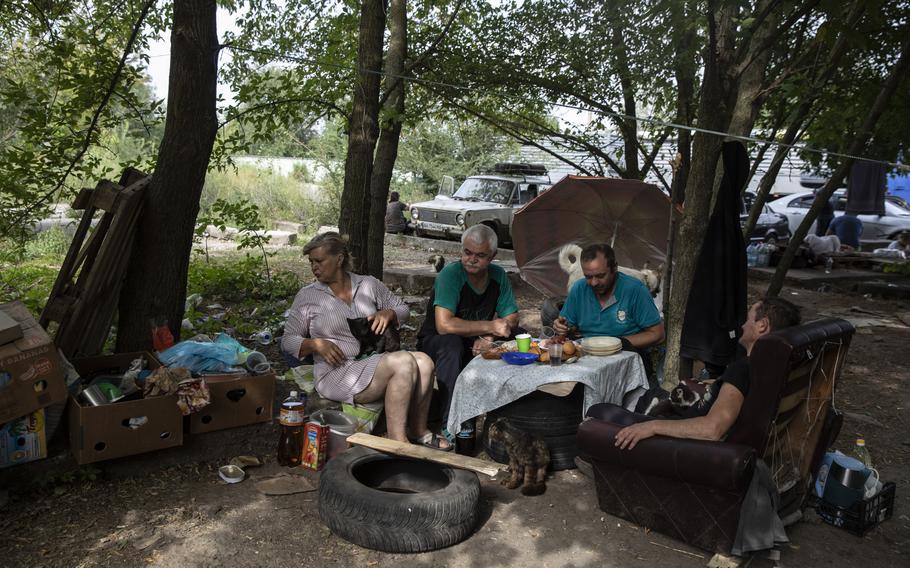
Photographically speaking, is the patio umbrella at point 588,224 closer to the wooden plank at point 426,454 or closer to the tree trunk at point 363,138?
the tree trunk at point 363,138

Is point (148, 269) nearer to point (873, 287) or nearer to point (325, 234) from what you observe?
point (325, 234)

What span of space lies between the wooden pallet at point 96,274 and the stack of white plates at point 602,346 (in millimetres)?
3031

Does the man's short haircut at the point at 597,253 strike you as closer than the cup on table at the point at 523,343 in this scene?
No

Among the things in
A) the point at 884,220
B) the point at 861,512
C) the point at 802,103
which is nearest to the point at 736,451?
the point at 861,512

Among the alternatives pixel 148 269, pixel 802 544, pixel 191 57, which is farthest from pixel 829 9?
pixel 148 269

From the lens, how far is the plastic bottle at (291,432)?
13.6 ft

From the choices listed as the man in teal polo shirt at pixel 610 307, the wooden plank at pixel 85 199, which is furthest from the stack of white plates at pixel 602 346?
the wooden plank at pixel 85 199

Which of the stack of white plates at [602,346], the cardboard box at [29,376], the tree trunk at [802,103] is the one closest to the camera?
the cardboard box at [29,376]

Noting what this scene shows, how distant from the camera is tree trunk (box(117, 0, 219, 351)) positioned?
4.73 metres

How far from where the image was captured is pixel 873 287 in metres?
12.4

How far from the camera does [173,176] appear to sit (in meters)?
4.77

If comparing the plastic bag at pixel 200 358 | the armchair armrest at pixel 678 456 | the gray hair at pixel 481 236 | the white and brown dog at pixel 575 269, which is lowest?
the armchair armrest at pixel 678 456

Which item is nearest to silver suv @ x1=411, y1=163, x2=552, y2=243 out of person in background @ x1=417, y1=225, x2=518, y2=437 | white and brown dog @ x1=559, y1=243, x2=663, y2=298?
white and brown dog @ x1=559, y1=243, x2=663, y2=298

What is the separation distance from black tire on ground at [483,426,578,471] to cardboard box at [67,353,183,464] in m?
1.84
